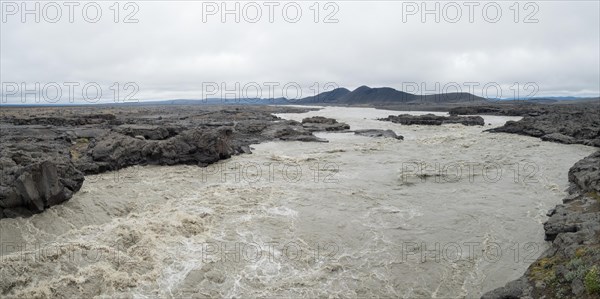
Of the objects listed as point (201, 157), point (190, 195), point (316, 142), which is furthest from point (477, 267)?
point (316, 142)

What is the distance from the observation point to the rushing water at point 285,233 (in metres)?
12.0

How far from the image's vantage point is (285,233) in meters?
15.9

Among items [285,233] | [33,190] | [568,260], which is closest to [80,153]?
[33,190]

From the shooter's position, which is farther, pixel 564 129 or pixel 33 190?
pixel 564 129

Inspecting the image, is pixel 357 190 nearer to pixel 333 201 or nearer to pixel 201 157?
pixel 333 201

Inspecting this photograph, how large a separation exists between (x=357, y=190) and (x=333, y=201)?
8.11 feet

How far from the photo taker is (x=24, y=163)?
19594mm

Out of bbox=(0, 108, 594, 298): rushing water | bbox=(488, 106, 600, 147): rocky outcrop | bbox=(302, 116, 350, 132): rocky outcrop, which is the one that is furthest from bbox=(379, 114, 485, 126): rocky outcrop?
bbox=(0, 108, 594, 298): rushing water

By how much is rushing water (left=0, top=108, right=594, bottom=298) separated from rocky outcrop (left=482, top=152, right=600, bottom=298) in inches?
34.8

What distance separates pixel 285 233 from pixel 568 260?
30.6 ft

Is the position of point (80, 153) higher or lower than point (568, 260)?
higher

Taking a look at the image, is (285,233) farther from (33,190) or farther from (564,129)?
(564,129)

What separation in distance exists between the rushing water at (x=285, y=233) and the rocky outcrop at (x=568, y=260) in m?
0.89

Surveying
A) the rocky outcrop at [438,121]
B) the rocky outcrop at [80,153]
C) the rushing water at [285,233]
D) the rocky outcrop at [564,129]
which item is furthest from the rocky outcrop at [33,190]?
the rocky outcrop at [438,121]
